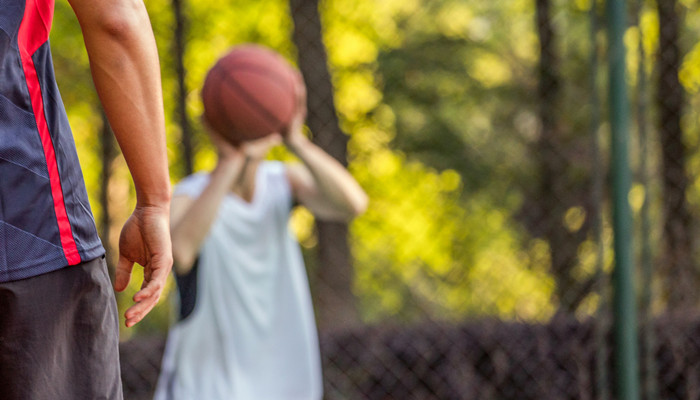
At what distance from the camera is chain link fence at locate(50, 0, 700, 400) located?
4008 mm

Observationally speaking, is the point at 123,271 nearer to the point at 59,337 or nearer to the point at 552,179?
the point at 59,337

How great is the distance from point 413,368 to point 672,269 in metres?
1.77

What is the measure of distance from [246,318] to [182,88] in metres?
1.90

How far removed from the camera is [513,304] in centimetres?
506

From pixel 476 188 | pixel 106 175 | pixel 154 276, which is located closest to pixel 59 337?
pixel 154 276

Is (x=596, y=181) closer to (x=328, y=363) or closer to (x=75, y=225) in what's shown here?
(x=328, y=363)

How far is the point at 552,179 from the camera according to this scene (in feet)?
16.7

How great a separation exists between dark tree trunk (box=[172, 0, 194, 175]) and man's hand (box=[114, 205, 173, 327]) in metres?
3.21

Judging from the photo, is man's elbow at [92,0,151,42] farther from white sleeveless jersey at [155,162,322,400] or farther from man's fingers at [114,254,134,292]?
white sleeveless jersey at [155,162,322,400]

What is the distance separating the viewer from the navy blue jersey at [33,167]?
1155mm

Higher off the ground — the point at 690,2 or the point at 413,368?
the point at 690,2

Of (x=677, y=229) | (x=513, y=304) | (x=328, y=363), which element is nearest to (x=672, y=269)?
(x=677, y=229)

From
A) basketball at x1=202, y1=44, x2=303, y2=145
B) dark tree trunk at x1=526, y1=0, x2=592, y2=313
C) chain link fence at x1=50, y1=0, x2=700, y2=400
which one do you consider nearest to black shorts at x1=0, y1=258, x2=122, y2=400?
basketball at x1=202, y1=44, x2=303, y2=145

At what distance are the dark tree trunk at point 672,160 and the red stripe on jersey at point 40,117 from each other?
13.6 ft
